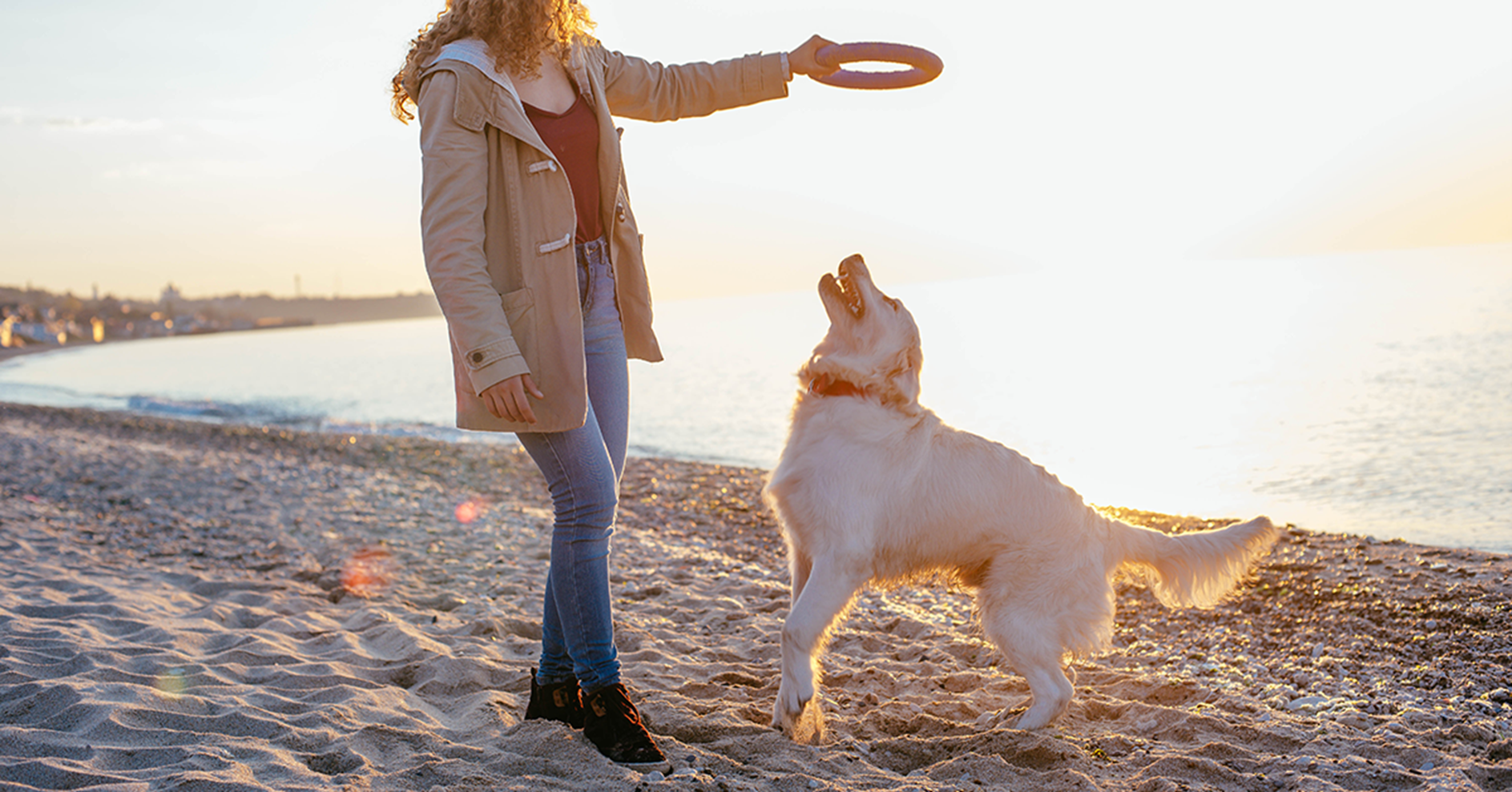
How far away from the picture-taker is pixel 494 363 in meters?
2.33

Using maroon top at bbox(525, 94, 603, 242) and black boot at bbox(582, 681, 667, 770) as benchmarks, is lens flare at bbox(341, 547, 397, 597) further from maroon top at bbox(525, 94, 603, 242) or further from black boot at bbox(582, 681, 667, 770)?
maroon top at bbox(525, 94, 603, 242)

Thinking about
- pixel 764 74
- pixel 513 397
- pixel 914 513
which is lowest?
pixel 914 513

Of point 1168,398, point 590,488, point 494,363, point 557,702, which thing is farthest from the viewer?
point 1168,398

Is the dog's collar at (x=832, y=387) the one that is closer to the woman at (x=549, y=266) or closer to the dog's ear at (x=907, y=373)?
the dog's ear at (x=907, y=373)

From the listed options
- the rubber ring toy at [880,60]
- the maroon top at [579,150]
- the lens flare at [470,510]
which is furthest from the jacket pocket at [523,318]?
the lens flare at [470,510]

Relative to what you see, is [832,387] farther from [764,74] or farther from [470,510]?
[470,510]

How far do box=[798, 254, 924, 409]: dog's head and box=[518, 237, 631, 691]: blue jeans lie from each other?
0.89 metres

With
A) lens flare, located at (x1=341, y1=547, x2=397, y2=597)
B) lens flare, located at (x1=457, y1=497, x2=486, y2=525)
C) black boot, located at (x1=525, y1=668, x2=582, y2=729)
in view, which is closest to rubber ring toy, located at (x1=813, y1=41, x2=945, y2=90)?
black boot, located at (x1=525, y1=668, x2=582, y2=729)

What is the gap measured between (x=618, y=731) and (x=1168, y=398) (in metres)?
19.3

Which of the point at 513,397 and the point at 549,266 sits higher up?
the point at 549,266

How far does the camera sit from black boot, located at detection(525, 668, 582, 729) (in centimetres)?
288

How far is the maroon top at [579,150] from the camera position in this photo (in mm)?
2525

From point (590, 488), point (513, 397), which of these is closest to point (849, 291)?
point (590, 488)

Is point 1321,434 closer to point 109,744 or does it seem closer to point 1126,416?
point 1126,416
